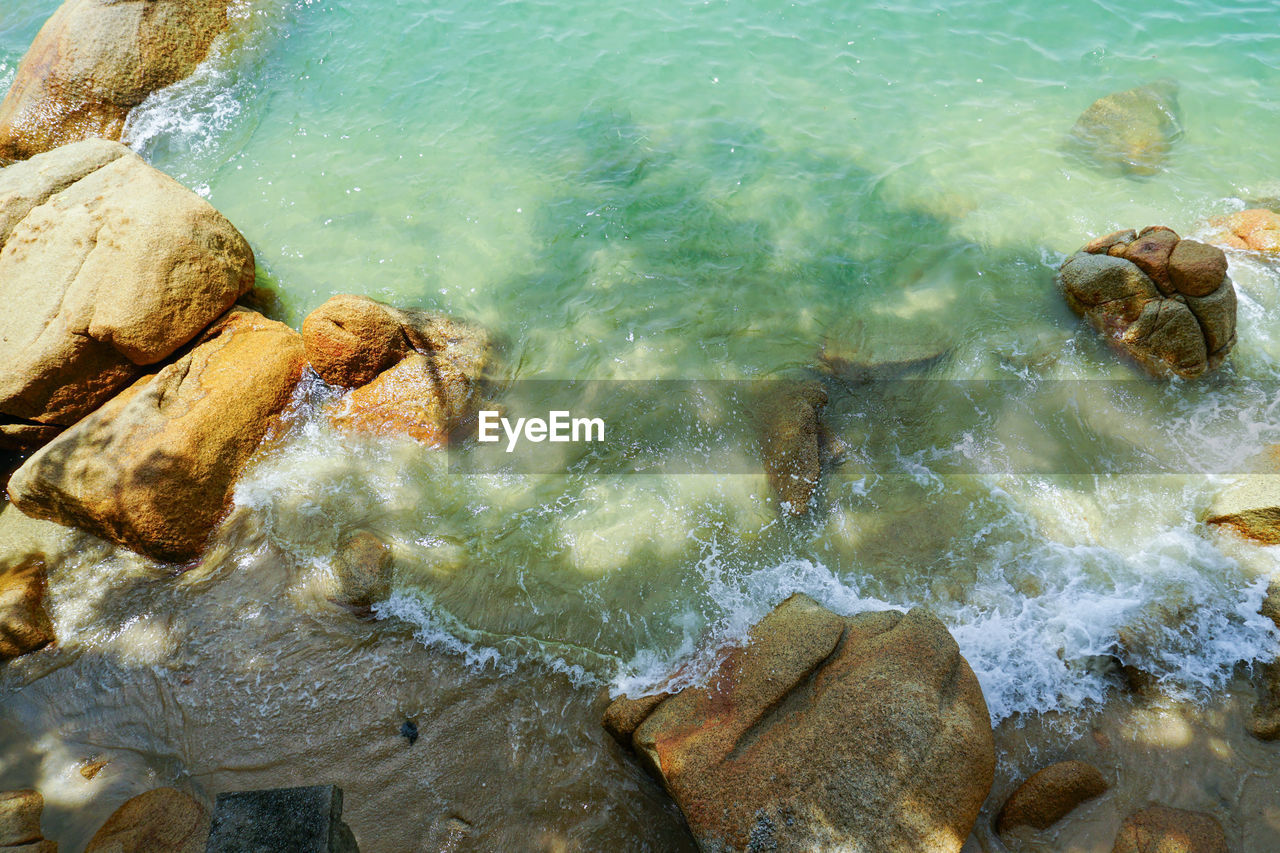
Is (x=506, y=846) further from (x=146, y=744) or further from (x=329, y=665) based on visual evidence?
(x=146, y=744)

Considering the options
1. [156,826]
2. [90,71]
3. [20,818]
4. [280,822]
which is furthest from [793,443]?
[90,71]

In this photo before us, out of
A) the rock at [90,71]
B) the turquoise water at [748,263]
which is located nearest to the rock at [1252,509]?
the turquoise water at [748,263]

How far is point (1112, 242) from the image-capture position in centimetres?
657

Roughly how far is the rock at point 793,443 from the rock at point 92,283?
5.26 metres

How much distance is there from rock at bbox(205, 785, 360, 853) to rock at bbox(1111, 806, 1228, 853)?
13.6ft

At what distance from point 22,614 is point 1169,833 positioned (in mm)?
7504

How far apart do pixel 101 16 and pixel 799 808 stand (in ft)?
40.5

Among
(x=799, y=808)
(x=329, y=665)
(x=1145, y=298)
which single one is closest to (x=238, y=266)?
(x=329, y=665)

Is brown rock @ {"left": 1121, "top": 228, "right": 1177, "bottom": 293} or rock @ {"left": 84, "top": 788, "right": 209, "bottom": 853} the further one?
brown rock @ {"left": 1121, "top": 228, "right": 1177, "bottom": 293}

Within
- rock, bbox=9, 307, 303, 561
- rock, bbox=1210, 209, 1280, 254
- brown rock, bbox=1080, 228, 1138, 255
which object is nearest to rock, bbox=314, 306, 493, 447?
rock, bbox=9, 307, 303, 561

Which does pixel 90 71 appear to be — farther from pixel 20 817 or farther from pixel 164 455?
pixel 20 817

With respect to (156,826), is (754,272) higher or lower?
higher

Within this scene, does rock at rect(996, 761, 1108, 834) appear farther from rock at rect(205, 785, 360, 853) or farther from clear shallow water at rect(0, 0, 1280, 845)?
rock at rect(205, 785, 360, 853)

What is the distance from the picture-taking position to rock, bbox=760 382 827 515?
5445mm
